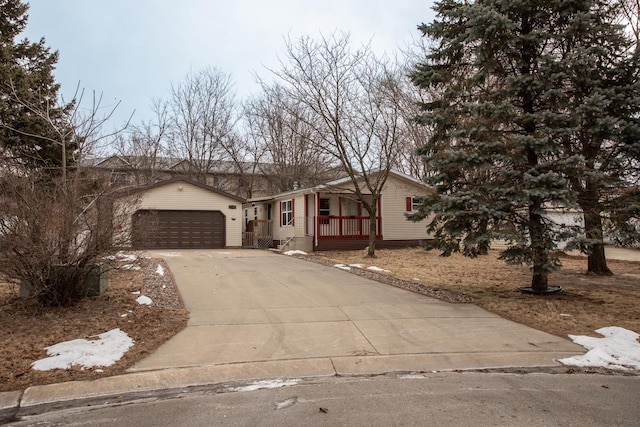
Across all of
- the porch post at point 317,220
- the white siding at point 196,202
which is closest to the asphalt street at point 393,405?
the porch post at point 317,220

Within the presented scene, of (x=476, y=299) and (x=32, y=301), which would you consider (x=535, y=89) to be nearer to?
(x=476, y=299)

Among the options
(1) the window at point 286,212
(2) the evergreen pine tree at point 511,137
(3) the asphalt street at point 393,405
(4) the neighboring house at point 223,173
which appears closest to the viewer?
(3) the asphalt street at point 393,405

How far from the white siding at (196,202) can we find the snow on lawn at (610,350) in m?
19.4

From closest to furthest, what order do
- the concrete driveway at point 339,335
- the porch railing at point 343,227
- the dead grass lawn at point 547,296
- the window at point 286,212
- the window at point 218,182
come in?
1. the concrete driveway at point 339,335
2. the dead grass lawn at point 547,296
3. the porch railing at point 343,227
4. the window at point 286,212
5. the window at point 218,182

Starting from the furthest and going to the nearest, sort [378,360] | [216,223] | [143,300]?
[216,223] < [143,300] < [378,360]

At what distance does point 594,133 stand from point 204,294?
8392 mm

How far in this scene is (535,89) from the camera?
8.62 meters

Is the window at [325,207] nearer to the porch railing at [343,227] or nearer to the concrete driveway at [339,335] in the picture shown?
the porch railing at [343,227]

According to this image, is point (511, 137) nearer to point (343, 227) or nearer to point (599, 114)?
point (599, 114)

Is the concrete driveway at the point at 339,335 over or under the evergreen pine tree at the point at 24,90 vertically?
under

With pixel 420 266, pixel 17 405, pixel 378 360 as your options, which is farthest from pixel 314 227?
pixel 17 405

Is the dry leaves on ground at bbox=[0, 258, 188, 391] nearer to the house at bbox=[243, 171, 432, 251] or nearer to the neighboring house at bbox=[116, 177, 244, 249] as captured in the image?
the house at bbox=[243, 171, 432, 251]

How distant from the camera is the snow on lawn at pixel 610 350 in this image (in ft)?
17.5

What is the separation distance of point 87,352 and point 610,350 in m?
6.74
